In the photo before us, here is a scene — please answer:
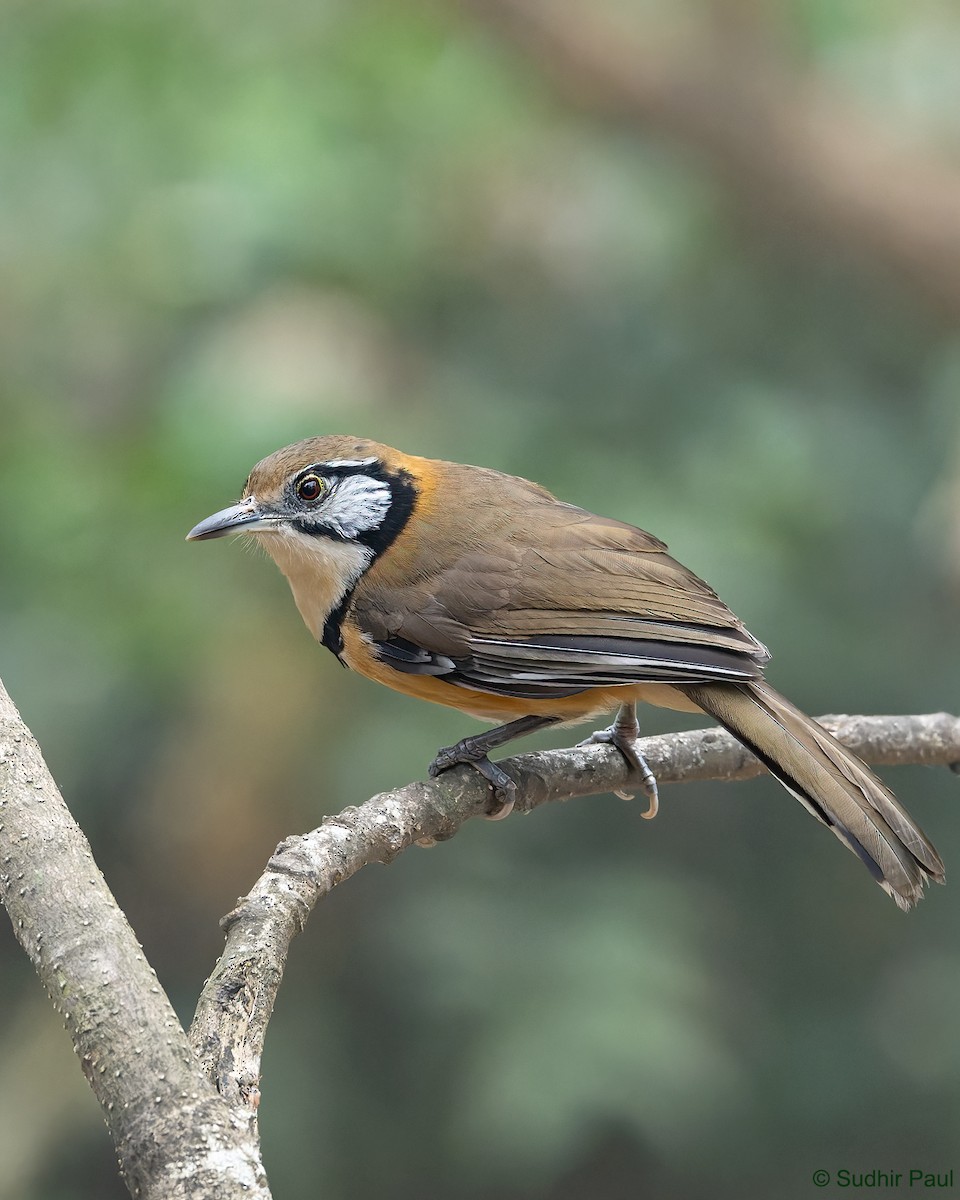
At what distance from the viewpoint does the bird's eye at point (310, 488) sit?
3.16m

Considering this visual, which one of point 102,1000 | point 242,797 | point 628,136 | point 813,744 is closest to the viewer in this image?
point 102,1000

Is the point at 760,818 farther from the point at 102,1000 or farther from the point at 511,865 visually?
the point at 102,1000

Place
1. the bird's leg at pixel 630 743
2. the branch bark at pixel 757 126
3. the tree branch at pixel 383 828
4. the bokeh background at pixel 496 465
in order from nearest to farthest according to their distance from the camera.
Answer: the tree branch at pixel 383 828
the bird's leg at pixel 630 743
the bokeh background at pixel 496 465
the branch bark at pixel 757 126

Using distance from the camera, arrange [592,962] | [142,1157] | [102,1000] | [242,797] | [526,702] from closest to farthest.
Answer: [142,1157] < [102,1000] < [526,702] < [592,962] < [242,797]

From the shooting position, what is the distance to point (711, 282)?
5617 mm

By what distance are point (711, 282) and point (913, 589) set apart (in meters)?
1.50

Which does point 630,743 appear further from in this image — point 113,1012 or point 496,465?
point 496,465

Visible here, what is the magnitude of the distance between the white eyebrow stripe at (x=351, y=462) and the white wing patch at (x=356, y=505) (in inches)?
0.4

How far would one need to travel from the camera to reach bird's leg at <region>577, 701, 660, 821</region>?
2.95 metres

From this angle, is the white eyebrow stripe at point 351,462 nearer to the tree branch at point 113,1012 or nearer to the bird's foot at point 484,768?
the bird's foot at point 484,768

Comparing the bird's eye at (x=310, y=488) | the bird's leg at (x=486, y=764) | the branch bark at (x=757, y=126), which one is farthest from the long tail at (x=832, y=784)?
the branch bark at (x=757, y=126)

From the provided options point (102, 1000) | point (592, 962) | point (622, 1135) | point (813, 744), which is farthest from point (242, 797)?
point (102, 1000)

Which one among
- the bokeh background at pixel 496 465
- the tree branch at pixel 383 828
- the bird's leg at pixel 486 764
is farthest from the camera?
the bokeh background at pixel 496 465

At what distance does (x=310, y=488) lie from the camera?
10.4 ft
